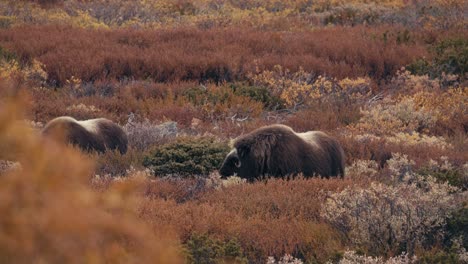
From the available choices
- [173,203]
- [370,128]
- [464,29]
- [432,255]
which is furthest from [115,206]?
[464,29]

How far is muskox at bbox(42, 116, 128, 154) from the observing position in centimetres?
1121

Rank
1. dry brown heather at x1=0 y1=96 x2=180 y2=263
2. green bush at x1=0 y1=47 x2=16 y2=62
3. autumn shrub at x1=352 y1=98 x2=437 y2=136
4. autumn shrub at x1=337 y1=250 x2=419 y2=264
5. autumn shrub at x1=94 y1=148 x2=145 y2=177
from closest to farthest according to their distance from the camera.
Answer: dry brown heather at x1=0 y1=96 x2=180 y2=263, autumn shrub at x1=337 y1=250 x2=419 y2=264, autumn shrub at x1=94 y1=148 x2=145 y2=177, autumn shrub at x1=352 y1=98 x2=437 y2=136, green bush at x1=0 y1=47 x2=16 y2=62

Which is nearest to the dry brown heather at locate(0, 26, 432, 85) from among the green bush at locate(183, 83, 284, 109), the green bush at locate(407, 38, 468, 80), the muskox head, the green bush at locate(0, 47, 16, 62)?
the green bush at locate(0, 47, 16, 62)

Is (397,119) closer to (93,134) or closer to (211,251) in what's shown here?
(93,134)

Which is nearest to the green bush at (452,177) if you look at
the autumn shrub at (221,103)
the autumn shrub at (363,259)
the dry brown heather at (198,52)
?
the autumn shrub at (363,259)

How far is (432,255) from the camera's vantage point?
6.02m

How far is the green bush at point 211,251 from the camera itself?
226 inches

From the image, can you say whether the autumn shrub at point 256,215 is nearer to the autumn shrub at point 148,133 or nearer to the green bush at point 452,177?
the green bush at point 452,177

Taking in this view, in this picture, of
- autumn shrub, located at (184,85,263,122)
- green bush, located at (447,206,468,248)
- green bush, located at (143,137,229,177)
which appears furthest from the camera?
autumn shrub, located at (184,85,263,122)

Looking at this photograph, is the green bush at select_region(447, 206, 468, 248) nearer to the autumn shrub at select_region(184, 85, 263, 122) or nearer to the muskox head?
the muskox head

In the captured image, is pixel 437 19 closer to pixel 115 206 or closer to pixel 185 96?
pixel 185 96

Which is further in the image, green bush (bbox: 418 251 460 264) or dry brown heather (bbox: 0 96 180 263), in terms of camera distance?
green bush (bbox: 418 251 460 264)

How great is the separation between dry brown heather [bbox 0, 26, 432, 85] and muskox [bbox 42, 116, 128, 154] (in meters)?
5.75

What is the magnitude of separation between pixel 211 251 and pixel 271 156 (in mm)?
3458
